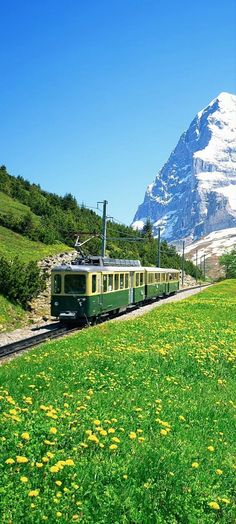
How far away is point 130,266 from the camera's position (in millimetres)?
37125

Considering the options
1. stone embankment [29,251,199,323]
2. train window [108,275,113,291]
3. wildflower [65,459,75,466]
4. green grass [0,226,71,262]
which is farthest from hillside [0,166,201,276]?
wildflower [65,459,75,466]

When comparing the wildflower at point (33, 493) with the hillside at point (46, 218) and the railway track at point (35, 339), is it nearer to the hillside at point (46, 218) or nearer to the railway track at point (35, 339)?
the railway track at point (35, 339)

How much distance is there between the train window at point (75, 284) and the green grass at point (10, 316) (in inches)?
125

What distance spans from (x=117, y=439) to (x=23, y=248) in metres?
35.5

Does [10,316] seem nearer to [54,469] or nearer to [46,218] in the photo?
[54,469]

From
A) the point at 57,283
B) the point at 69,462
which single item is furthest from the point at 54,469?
the point at 57,283

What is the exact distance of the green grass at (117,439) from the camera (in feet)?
18.4

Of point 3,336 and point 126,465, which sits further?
point 3,336

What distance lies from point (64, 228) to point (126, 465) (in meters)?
48.6

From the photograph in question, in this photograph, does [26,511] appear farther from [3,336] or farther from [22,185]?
[22,185]

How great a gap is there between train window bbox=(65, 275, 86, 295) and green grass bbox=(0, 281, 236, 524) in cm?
1282

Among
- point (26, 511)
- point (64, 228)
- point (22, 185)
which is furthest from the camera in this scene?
point (22, 185)

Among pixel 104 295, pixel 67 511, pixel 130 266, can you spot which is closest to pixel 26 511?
pixel 67 511

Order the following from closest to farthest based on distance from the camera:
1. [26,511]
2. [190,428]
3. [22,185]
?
[26,511] → [190,428] → [22,185]
